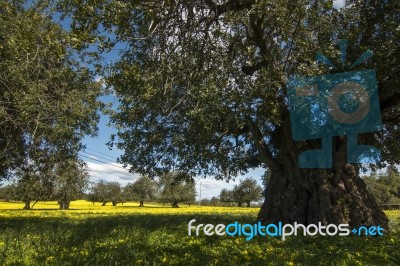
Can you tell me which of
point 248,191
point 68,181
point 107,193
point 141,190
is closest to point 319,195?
point 68,181

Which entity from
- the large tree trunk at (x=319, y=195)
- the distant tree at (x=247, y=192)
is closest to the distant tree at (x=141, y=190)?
the distant tree at (x=247, y=192)

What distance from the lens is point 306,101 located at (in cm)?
1129

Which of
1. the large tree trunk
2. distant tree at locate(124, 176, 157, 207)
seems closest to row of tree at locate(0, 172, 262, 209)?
distant tree at locate(124, 176, 157, 207)

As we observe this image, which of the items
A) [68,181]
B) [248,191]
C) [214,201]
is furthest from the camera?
[214,201]

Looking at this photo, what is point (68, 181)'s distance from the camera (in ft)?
86.7

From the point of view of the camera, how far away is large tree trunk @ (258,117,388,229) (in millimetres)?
13086

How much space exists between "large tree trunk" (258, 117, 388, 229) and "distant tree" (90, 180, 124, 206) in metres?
75.4

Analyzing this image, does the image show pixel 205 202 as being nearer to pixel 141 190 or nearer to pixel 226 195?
pixel 226 195

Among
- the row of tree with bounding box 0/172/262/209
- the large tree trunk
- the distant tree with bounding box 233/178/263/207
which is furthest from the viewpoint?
the distant tree with bounding box 233/178/263/207

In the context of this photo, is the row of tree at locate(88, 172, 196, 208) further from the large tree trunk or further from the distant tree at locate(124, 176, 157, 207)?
the large tree trunk

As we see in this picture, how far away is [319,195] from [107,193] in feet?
259

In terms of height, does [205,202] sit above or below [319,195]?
above

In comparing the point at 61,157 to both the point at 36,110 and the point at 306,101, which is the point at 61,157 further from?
the point at 306,101

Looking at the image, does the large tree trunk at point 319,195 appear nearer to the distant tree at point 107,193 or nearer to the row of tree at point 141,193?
the row of tree at point 141,193
